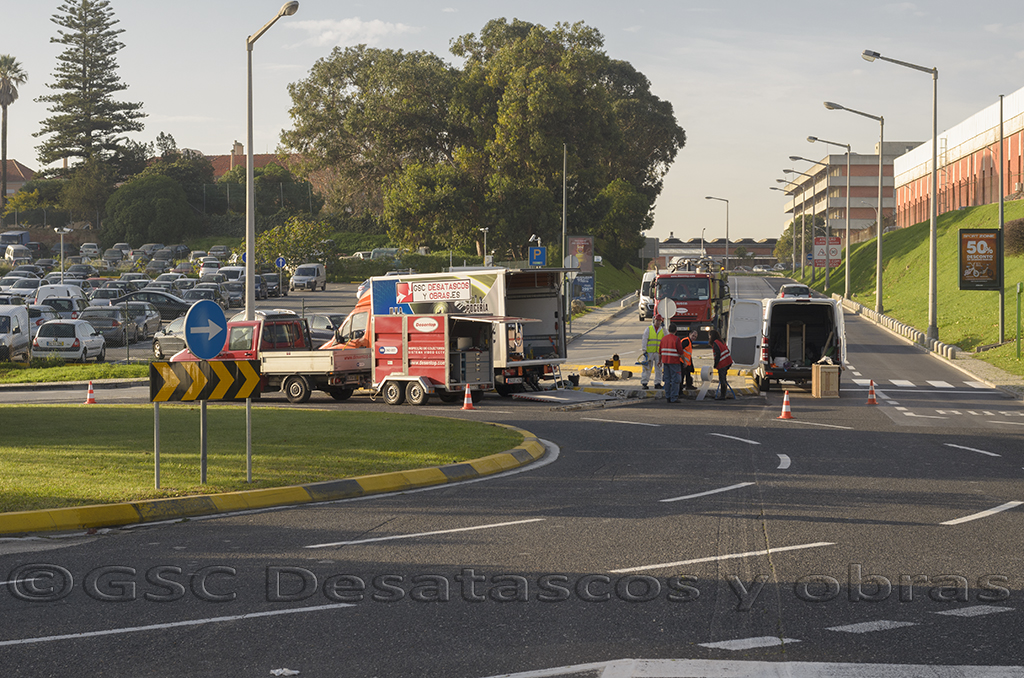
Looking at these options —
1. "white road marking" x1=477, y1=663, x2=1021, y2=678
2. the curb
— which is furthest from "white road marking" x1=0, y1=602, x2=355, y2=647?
the curb

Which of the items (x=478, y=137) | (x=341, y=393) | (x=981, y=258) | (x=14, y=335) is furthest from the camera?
(x=478, y=137)

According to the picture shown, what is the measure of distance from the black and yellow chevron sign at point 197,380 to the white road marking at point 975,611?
23.8 ft

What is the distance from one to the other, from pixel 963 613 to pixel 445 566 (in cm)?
359

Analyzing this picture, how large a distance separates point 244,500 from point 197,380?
1.42m

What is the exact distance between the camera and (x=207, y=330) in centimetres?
1104

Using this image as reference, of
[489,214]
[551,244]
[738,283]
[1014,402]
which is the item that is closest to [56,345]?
[1014,402]

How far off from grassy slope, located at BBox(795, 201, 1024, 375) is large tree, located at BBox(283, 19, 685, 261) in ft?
62.1

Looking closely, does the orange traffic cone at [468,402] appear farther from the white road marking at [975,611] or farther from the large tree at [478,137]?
the large tree at [478,137]

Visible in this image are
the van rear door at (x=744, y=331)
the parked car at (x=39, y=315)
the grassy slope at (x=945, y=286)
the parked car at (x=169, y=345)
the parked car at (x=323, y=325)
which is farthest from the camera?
the grassy slope at (x=945, y=286)

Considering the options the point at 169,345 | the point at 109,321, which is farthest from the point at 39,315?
the point at 169,345

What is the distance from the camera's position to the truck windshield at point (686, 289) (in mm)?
37219

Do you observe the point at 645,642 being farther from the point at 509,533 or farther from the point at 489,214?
the point at 489,214

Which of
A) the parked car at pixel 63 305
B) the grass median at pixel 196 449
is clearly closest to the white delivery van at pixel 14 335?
the parked car at pixel 63 305

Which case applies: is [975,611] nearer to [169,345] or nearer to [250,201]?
[250,201]
